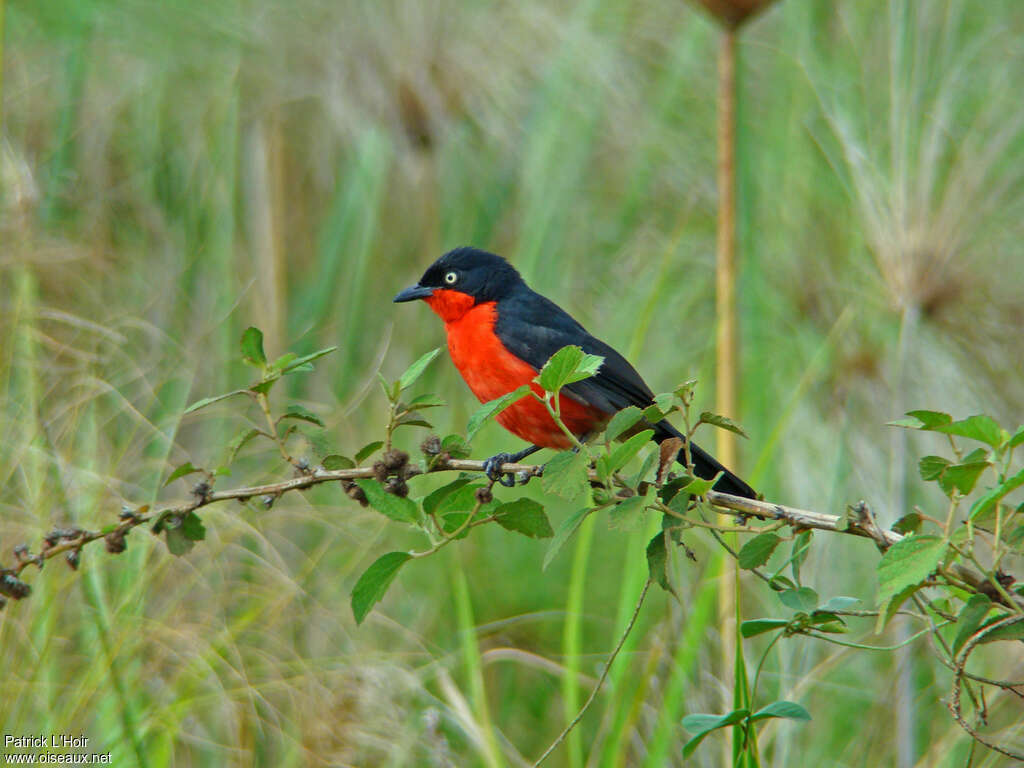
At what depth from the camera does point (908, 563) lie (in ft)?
4.46

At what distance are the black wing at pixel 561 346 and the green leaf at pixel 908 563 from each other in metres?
1.59

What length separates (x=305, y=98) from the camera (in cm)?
584

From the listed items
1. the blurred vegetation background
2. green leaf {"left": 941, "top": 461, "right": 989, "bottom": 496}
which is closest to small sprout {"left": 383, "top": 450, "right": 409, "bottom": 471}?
green leaf {"left": 941, "top": 461, "right": 989, "bottom": 496}

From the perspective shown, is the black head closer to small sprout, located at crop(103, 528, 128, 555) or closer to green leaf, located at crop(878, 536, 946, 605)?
small sprout, located at crop(103, 528, 128, 555)

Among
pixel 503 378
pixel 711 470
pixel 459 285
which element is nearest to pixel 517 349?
pixel 503 378

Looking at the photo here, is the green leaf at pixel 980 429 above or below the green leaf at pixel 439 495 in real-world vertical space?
above

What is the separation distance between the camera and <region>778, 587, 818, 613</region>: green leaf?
5.54ft

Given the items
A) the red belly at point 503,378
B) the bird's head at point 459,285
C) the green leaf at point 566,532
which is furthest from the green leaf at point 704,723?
the bird's head at point 459,285

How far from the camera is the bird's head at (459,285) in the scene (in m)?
3.46

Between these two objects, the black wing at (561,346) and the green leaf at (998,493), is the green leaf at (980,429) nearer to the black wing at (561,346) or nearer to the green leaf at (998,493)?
the green leaf at (998,493)

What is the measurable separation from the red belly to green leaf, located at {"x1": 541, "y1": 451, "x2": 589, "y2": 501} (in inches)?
47.2

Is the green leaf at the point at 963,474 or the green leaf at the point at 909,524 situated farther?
the green leaf at the point at 909,524

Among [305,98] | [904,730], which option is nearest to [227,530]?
[904,730]

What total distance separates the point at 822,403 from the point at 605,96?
5.40ft
